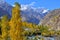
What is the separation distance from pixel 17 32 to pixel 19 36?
29cm

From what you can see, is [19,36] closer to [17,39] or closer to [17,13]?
[17,39]

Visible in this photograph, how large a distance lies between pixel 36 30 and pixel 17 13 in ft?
329

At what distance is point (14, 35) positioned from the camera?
1291 cm

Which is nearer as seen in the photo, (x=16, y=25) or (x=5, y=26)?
(x=16, y=25)

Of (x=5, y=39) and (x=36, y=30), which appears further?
(x=36, y=30)

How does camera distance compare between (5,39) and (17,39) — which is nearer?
(17,39)

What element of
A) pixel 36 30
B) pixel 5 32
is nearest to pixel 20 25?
pixel 5 32

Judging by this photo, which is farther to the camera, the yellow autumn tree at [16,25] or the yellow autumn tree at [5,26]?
the yellow autumn tree at [5,26]

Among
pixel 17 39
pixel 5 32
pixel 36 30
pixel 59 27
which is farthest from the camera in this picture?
pixel 59 27

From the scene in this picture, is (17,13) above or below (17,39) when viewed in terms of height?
above

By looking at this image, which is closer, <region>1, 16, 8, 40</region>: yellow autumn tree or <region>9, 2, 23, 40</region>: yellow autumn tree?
<region>9, 2, 23, 40</region>: yellow autumn tree

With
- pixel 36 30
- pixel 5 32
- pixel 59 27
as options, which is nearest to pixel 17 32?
pixel 5 32

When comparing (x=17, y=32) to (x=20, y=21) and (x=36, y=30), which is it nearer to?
(x=20, y=21)

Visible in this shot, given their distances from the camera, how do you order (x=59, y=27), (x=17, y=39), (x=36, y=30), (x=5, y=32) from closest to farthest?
(x=17, y=39), (x=5, y=32), (x=36, y=30), (x=59, y=27)
